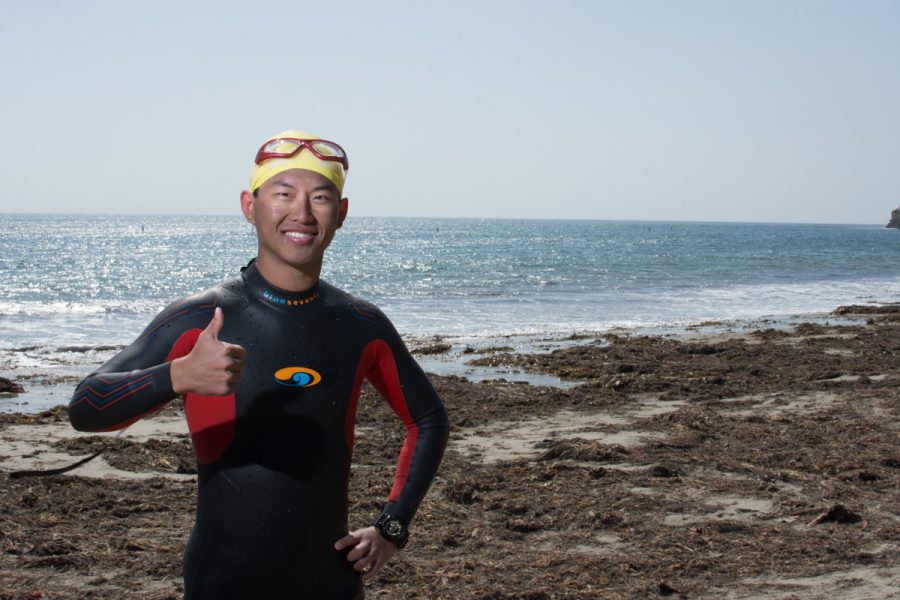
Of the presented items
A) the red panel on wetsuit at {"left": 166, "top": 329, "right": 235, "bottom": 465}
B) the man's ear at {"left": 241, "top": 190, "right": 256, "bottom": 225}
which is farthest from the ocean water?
the red panel on wetsuit at {"left": 166, "top": 329, "right": 235, "bottom": 465}

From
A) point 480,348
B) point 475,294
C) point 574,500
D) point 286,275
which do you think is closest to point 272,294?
point 286,275

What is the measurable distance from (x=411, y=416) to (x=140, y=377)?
86 centimetres

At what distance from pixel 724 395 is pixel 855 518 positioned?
19.2 feet

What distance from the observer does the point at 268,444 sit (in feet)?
8.38

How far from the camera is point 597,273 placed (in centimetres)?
4675

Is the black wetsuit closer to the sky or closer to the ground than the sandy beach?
closer to the sky

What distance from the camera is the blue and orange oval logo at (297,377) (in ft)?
8.42

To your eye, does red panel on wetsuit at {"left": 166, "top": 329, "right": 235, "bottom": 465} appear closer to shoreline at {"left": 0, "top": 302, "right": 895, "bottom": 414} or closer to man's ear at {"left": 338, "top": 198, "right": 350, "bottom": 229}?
man's ear at {"left": 338, "top": 198, "right": 350, "bottom": 229}

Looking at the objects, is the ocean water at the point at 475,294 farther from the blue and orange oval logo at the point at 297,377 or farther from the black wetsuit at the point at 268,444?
the blue and orange oval logo at the point at 297,377

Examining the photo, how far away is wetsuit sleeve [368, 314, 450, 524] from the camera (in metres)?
2.80

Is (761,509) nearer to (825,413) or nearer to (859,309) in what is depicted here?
(825,413)

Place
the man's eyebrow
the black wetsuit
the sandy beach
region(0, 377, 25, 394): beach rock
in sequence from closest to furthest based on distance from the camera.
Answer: the black wetsuit → the man's eyebrow → the sandy beach → region(0, 377, 25, 394): beach rock

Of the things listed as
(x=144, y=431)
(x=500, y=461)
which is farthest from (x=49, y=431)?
(x=500, y=461)

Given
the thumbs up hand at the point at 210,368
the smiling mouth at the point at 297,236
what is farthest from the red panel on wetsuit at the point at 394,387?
the thumbs up hand at the point at 210,368
